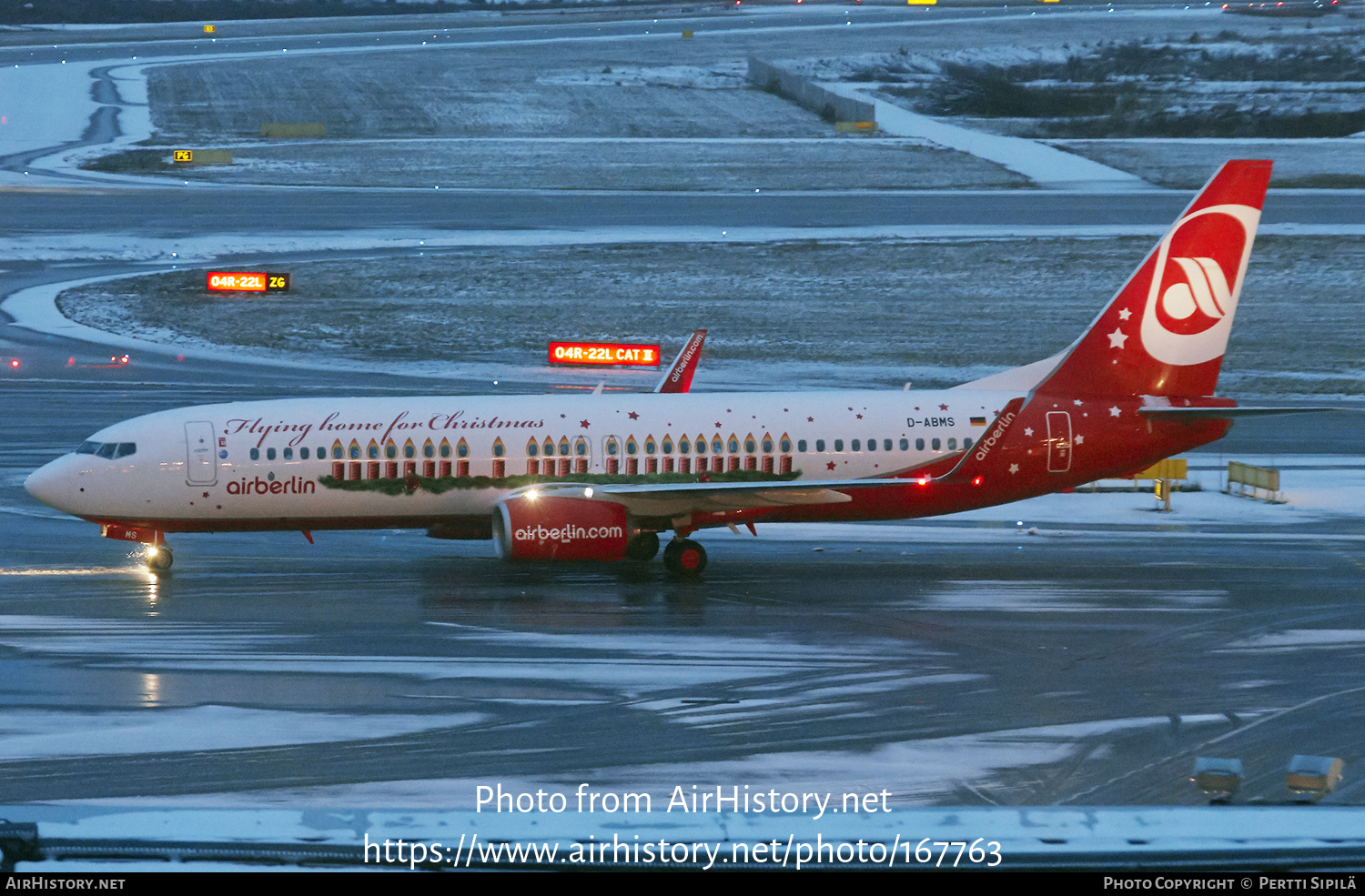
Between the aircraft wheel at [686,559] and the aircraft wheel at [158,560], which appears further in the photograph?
the aircraft wheel at [158,560]

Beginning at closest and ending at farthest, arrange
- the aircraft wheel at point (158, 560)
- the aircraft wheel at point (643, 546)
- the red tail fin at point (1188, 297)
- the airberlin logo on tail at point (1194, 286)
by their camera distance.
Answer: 1. the aircraft wheel at point (643, 546)
2. the aircraft wheel at point (158, 560)
3. the red tail fin at point (1188, 297)
4. the airberlin logo on tail at point (1194, 286)

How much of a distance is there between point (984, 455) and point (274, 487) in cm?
1394

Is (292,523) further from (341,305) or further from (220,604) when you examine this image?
(341,305)

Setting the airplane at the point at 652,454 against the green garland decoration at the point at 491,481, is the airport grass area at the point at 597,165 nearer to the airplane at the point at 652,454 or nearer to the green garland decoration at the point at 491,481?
the airplane at the point at 652,454

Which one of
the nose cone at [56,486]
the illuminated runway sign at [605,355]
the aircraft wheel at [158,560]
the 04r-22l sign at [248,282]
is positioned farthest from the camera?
the 04r-22l sign at [248,282]

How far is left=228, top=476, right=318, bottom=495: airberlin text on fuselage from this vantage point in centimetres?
3198

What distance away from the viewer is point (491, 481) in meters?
32.2

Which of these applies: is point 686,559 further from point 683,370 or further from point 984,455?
point 683,370

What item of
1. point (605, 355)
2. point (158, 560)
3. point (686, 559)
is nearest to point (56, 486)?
point (158, 560)

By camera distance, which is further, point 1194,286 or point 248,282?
point 248,282

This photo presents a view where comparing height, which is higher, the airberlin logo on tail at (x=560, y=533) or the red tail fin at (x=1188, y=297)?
the red tail fin at (x=1188, y=297)

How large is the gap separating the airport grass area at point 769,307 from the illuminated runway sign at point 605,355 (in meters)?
0.94

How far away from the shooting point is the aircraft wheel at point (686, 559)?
32.1 m

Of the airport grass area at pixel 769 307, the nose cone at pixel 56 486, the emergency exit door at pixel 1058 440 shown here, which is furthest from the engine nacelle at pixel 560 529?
the airport grass area at pixel 769 307
